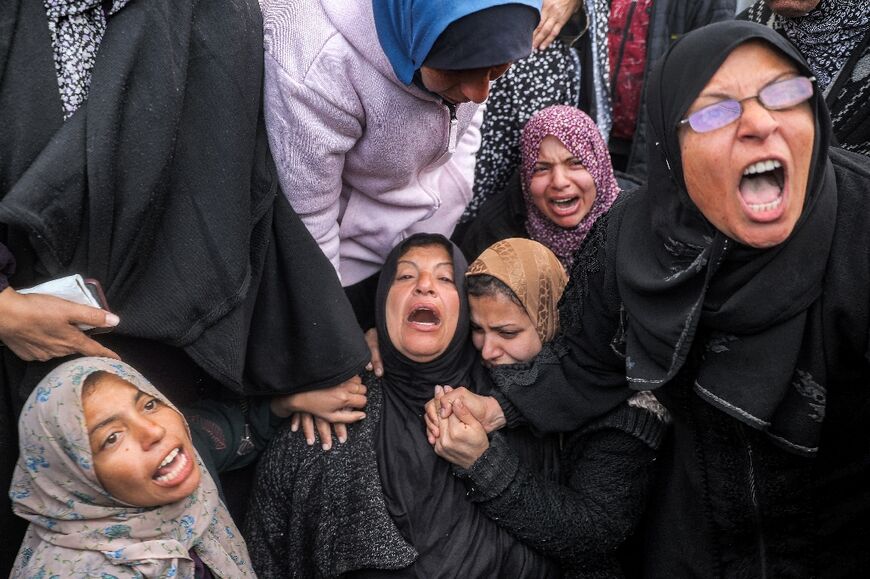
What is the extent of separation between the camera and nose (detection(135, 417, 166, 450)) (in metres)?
1.86

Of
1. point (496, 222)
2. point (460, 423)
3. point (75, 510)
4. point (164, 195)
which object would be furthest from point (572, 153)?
point (75, 510)

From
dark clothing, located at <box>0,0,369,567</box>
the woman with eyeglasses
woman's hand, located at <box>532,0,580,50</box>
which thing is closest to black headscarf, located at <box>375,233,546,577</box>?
dark clothing, located at <box>0,0,369,567</box>

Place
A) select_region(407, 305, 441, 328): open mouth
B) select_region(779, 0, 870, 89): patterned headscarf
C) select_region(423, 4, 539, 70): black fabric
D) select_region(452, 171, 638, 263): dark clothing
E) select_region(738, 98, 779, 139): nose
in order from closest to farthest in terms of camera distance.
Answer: select_region(738, 98, 779, 139): nose < select_region(423, 4, 539, 70): black fabric < select_region(407, 305, 441, 328): open mouth < select_region(779, 0, 870, 89): patterned headscarf < select_region(452, 171, 638, 263): dark clothing

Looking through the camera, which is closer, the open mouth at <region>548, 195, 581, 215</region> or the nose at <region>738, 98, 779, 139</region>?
the nose at <region>738, 98, 779, 139</region>

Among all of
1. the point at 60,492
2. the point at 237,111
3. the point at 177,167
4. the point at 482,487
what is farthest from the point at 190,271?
the point at 482,487

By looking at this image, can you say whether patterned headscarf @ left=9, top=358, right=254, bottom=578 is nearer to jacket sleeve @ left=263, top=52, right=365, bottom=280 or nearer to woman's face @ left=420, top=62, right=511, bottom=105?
jacket sleeve @ left=263, top=52, right=365, bottom=280

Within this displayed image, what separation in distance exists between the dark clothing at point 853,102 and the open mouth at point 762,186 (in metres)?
0.98

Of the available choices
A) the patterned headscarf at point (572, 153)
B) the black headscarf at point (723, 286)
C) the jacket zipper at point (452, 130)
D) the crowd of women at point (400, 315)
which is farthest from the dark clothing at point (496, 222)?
the black headscarf at point (723, 286)

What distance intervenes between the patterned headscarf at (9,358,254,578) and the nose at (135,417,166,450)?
0.29 feet

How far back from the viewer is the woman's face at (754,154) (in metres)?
1.61

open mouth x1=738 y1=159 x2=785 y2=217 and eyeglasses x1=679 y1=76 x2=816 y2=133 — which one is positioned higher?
eyeglasses x1=679 y1=76 x2=816 y2=133

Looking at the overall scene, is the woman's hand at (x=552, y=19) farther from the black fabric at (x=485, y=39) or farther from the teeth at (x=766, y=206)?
the teeth at (x=766, y=206)

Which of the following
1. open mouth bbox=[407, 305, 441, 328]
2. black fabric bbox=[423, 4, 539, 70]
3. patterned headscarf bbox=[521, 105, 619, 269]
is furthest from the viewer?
patterned headscarf bbox=[521, 105, 619, 269]

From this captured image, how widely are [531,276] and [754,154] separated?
0.94 meters
